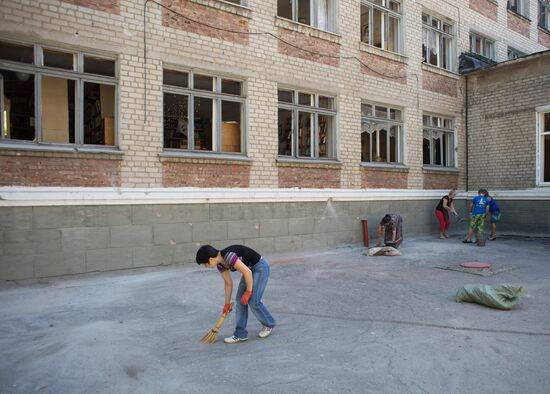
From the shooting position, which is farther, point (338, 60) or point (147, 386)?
point (338, 60)

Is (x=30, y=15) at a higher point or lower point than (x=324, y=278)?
higher

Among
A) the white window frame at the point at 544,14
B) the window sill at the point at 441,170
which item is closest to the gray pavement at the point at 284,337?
the window sill at the point at 441,170

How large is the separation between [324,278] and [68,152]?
5.02m

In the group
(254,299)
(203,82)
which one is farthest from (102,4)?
(254,299)

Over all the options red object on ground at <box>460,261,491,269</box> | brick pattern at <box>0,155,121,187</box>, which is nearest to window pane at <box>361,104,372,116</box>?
red object on ground at <box>460,261,491,269</box>

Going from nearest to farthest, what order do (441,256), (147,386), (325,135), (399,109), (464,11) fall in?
1. (147,386)
2. (441,256)
3. (325,135)
4. (399,109)
5. (464,11)

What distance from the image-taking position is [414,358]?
4270 millimetres

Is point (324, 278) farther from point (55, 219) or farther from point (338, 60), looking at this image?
point (338, 60)

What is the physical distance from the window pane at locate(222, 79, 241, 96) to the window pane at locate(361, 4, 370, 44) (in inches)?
183

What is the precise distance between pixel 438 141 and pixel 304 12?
6601 mm

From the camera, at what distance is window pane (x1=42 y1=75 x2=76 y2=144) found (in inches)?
307

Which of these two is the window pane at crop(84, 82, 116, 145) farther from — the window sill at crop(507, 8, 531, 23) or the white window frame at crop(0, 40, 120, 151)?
the window sill at crop(507, 8, 531, 23)

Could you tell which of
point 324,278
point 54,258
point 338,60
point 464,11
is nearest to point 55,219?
point 54,258

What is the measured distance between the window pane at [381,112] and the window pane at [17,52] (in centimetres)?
898
